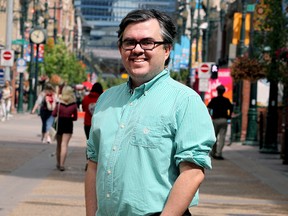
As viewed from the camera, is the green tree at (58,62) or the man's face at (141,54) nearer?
the man's face at (141,54)

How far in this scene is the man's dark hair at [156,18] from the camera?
5.38 m

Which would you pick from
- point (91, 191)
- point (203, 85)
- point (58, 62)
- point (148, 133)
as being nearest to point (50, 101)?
point (203, 85)

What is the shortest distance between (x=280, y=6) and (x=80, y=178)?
10.7 meters

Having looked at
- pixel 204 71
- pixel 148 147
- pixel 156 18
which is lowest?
pixel 204 71

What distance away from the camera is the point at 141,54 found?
537cm

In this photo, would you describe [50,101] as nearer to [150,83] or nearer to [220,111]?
[220,111]

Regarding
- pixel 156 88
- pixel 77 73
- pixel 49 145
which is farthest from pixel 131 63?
pixel 77 73

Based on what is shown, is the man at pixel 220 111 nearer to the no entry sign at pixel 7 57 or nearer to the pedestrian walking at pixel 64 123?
the pedestrian walking at pixel 64 123

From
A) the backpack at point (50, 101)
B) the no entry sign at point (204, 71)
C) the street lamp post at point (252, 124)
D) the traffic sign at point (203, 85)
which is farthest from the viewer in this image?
the no entry sign at point (204, 71)

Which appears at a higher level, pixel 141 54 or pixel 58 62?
pixel 141 54

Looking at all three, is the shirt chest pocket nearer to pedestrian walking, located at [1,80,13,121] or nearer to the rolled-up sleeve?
the rolled-up sleeve

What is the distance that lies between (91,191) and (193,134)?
629mm

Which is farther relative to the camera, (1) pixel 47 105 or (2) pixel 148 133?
(1) pixel 47 105

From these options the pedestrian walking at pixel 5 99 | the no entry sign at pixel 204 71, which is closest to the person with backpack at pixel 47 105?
the no entry sign at pixel 204 71
